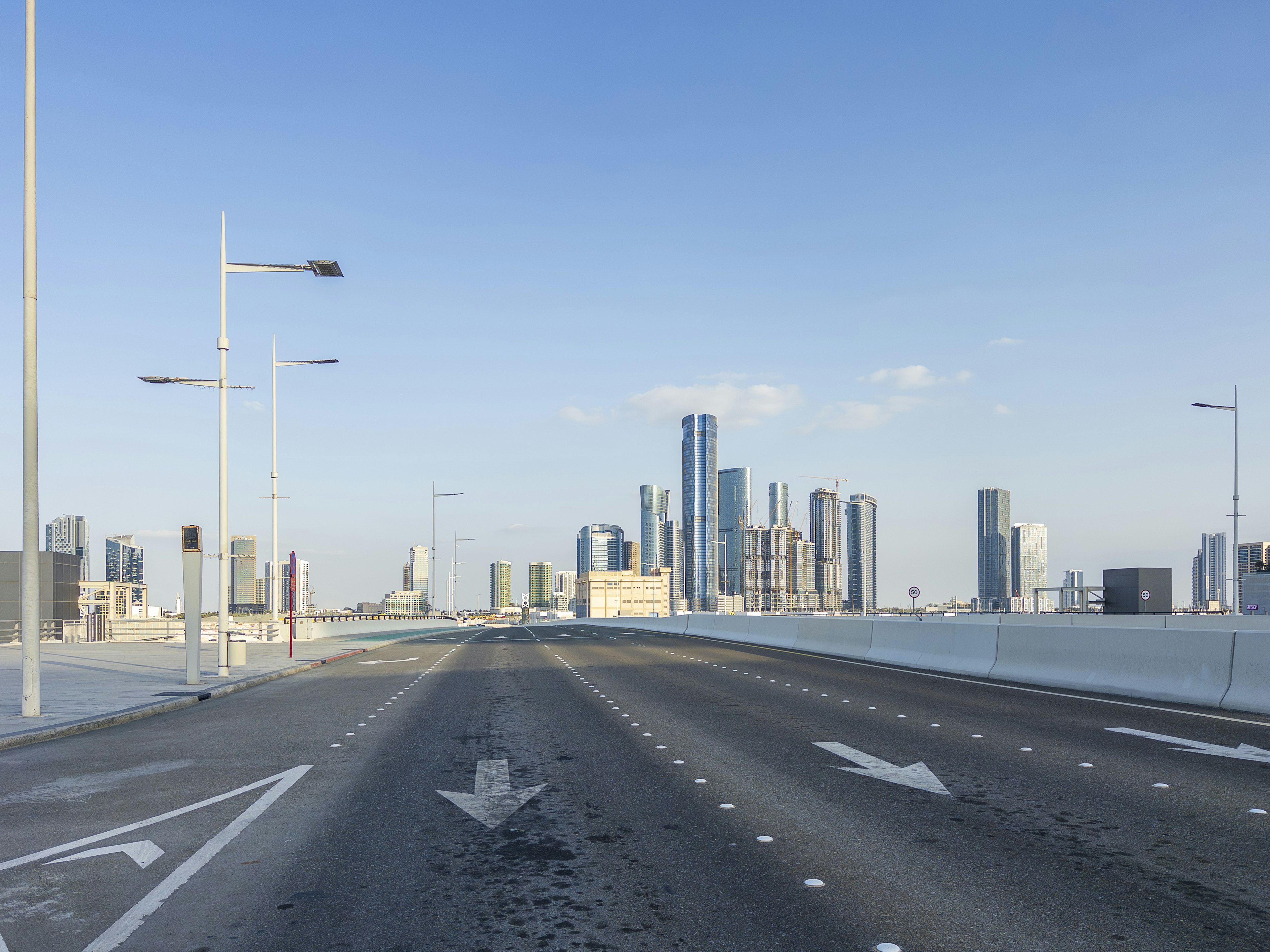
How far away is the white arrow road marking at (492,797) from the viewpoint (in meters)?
7.43

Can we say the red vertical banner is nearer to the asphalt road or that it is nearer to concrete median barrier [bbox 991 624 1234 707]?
the asphalt road

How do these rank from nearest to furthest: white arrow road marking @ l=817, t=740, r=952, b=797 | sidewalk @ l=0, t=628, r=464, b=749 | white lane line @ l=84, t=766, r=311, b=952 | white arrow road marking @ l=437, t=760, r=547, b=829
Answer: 1. white lane line @ l=84, t=766, r=311, b=952
2. white arrow road marking @ l=437, t=760, r=547, b=829
3. white arrow road marking @ l=817, t=740, r=952, b=797
4. sidewalk @ l=0, t=628, r=464, b=749

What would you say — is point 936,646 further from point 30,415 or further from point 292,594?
point 292,594

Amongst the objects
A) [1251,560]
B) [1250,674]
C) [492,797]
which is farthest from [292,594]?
[1251,560]

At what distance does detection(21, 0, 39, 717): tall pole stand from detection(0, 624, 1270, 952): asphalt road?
7.50 feet

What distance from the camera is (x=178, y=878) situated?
19.1 ft

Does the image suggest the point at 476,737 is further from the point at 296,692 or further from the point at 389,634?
the point at 389,634

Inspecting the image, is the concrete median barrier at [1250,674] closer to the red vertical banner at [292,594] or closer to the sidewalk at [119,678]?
the sidewalk at [119,678]

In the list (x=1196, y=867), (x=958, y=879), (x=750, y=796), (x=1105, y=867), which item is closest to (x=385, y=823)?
(x=750, y=796)

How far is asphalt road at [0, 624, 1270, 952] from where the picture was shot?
192 inches

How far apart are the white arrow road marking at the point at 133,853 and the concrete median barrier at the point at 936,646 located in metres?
16.4

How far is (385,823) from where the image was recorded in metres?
7.23

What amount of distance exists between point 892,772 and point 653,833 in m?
3.26

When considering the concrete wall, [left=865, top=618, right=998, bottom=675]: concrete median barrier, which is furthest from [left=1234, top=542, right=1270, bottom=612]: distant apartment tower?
[left=865, top=618, right=998, bottom=675]: concrete median barrier
